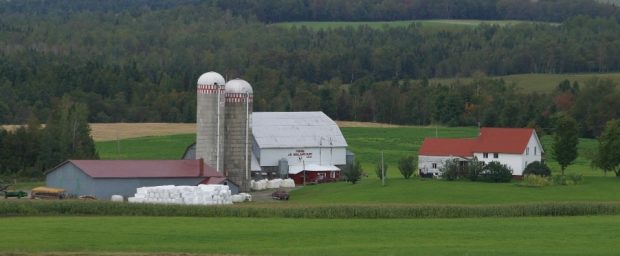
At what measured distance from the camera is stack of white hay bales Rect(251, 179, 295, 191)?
72.7m

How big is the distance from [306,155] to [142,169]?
48.1ft

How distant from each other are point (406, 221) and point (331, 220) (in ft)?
9.19

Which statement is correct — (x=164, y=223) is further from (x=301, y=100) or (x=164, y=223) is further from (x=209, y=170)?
(x=301, y=100)

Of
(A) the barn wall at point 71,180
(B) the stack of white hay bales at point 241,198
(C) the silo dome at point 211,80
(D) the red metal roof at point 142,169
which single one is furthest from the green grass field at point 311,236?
(C) the silo dome at point 211,80

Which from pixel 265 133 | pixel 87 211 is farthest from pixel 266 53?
pixel 87 211

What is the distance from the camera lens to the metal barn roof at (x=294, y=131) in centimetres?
7756

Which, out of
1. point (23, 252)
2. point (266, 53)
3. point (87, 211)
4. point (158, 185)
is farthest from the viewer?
point (266, 53)

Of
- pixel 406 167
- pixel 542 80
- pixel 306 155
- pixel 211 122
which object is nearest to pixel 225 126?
pixel 211 122

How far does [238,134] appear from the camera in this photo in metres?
72.1

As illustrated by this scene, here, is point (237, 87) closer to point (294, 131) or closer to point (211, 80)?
point (211, 80)

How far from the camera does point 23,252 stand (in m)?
38.5

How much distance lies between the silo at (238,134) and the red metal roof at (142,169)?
3.22 metres

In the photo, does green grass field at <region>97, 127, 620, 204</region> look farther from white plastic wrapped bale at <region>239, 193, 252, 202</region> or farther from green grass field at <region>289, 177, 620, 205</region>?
white plastic wrapped bale at <region>239, 193, 252, 202</region>

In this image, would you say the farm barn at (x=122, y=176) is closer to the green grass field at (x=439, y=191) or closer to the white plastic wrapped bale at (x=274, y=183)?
the green grass field at (x=439, y=191)
